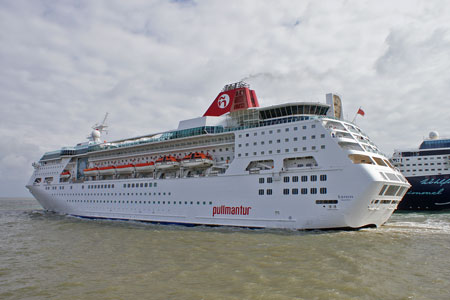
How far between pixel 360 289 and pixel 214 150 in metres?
17.1

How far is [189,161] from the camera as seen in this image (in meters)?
23.9

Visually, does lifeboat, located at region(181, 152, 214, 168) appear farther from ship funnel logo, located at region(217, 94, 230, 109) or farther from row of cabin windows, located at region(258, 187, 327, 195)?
row of cabin windows, located at region(258, 187, 327, 195)

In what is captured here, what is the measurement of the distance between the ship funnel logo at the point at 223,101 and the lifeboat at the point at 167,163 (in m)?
5.84

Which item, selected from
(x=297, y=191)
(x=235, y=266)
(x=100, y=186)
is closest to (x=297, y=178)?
(x=297, y=191)

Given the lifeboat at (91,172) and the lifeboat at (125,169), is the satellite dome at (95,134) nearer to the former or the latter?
the lifeboat at (91,172)

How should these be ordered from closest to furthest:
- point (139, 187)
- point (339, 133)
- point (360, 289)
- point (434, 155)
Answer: point (360, 289), point (339, 133), point (139, 187), point (434, 155)

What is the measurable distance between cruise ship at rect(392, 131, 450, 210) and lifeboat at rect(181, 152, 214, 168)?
83.0 feet

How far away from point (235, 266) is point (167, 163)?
15.4 m

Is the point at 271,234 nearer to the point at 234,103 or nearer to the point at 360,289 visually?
the point at 360,289

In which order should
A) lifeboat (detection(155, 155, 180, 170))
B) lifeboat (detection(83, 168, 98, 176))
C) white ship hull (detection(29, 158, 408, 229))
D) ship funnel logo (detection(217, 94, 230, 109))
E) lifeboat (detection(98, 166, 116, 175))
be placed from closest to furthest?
white ship hull (detection(29, 158, 408, 229)) < ship funnel logo (detection(217, 94, 230, 109)) < lifeboat (detection(155, 155, 180, 170)) < lifeboat (detection(98, 166, 116, 175)) < lifeboat (detection(83, 168, 98, 176))

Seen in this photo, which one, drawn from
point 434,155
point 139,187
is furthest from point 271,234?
point 434,155

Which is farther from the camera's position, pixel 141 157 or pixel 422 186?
A: pixel 422 186

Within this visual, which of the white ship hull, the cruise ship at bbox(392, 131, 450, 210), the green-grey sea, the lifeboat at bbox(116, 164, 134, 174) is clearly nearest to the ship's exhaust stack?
the white ship hull

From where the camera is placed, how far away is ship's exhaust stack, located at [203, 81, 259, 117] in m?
23.5
